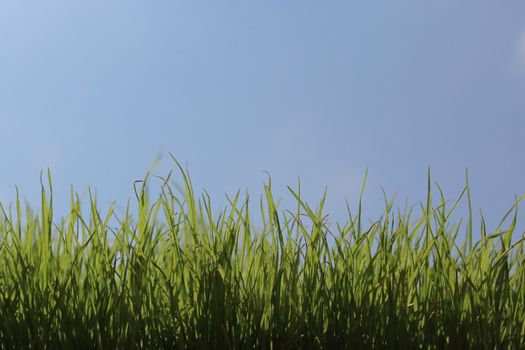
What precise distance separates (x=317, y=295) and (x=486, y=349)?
60 centimetres

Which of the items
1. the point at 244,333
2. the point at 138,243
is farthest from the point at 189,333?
the point at 138,243

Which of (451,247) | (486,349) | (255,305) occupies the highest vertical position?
(451,247)

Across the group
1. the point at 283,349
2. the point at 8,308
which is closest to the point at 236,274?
the point at 283,349

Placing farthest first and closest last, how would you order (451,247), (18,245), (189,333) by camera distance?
(451,247) → (18,245) → (189,333)

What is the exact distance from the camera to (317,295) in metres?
2.64

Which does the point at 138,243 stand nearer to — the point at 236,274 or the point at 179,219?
the point at 179,219

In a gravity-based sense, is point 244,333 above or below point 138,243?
below

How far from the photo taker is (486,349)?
2.60 metres

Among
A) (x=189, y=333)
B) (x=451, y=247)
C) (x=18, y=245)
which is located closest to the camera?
(x=189, y=333)

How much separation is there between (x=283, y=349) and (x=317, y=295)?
22 cm

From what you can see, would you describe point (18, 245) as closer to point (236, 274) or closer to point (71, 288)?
point (71, 288)

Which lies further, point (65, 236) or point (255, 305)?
point (65, 236)

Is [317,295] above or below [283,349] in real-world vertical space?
above

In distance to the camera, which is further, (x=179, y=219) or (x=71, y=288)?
(x=179, y=219)
